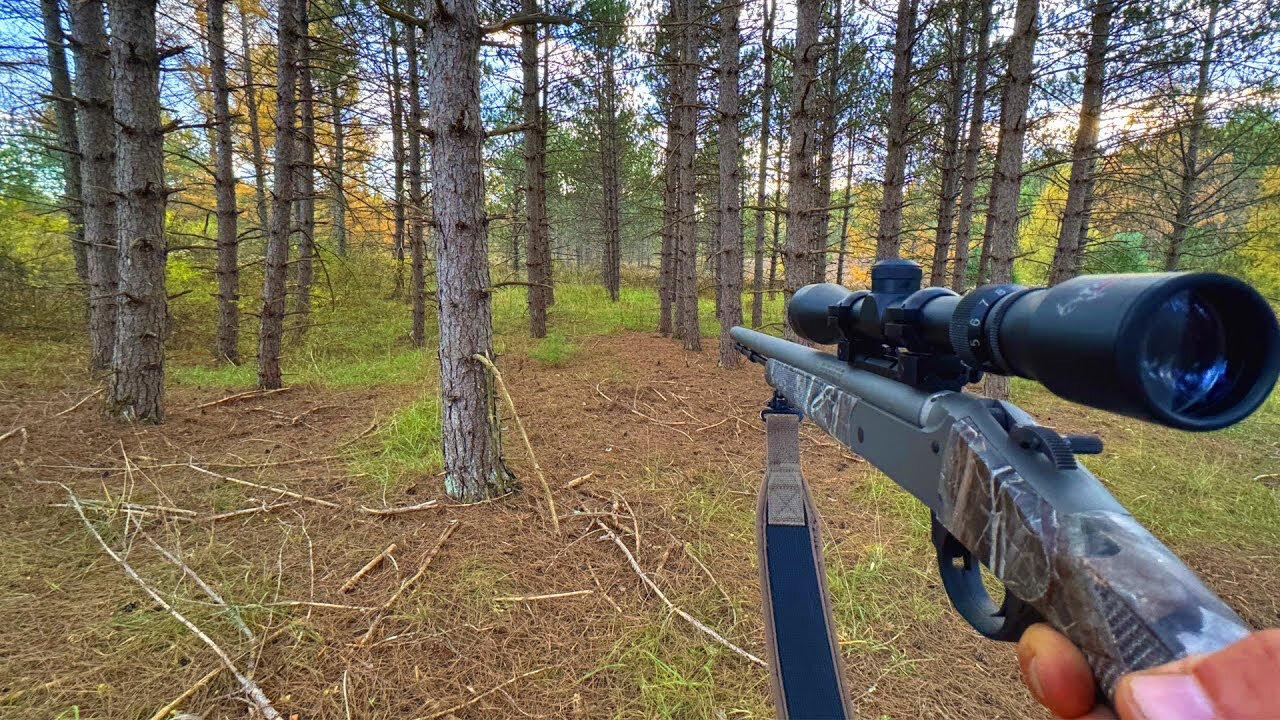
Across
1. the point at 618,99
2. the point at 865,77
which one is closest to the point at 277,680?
the point at 865,77

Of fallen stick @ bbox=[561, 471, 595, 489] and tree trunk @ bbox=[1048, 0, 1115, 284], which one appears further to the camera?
tree trunk @ bbox=[1048, 0, 1115, 284]

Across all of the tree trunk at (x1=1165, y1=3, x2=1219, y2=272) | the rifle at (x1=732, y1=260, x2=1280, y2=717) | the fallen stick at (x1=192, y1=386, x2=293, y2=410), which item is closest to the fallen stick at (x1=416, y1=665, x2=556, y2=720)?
the rifle at (x1=732, y1=260, x2=1280, y2=717)

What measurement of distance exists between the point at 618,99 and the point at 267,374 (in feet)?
42.9

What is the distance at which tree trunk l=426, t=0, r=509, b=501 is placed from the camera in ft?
9.85

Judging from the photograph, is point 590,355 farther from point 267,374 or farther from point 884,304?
point 884,304

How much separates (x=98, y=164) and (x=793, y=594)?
29.9 feet

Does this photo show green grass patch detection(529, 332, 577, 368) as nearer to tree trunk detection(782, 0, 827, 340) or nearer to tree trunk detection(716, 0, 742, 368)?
tree trunk detection(716, 0, 742, 368)

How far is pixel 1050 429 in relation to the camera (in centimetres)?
84

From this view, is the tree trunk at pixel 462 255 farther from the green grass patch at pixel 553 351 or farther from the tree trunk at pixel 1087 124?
the tree trunk at pixel 1087 124

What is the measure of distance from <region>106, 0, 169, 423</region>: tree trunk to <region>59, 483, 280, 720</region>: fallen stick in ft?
6.35

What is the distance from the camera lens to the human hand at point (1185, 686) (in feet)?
1.70

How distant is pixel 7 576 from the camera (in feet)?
8.18

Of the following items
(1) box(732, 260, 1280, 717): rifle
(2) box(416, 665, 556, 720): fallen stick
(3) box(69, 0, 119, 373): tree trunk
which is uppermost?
(3) box(69, 0, 119, 373): tree trunk

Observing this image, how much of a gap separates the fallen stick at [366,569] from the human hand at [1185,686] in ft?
9.53
